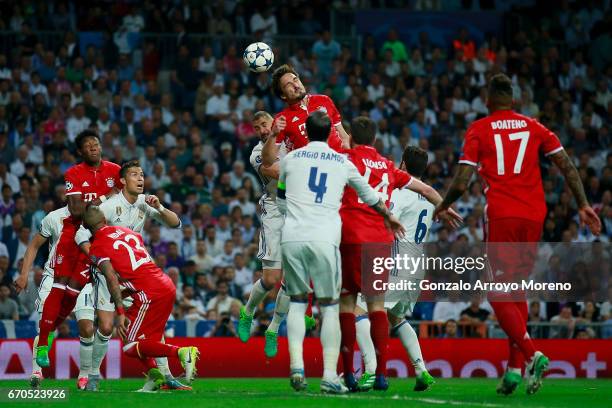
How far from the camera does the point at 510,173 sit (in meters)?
11.1

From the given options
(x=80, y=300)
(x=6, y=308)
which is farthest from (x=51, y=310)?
(x=6, y=308)

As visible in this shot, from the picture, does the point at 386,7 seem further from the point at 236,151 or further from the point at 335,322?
the point at 335,322

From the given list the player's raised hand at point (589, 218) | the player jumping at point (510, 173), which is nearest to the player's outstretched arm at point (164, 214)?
the player jumping at point (510, 173)

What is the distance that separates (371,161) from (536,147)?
→ 1538 mm

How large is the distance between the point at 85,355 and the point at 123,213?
173cm

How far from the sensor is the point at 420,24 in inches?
1097

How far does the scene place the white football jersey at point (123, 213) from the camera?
43.9 feet

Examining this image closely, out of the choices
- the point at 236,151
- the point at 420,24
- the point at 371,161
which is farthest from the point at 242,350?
the point at 420,24

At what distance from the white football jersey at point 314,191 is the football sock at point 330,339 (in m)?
0.61

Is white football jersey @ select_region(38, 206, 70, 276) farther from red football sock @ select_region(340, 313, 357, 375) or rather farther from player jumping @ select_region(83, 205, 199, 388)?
red football sock @ select_region(340, 313, 357, 375)

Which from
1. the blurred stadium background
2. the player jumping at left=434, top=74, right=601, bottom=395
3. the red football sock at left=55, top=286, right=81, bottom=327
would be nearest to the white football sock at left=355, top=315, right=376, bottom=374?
the player jumping at left=434, top=74, right=601, bottom=395

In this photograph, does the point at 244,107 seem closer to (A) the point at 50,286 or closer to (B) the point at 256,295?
(A) the point at 50,286

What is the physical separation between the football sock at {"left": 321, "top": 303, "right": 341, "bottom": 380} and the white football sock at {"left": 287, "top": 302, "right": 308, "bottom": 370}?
0.21 meters

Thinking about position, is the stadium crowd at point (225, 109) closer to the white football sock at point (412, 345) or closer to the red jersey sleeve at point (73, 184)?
the red jersey sleeve at point (73, 184)
